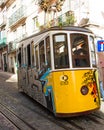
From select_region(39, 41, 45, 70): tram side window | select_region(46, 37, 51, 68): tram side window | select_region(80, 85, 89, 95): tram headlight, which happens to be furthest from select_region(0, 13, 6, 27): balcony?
select_region(80, 85, 89, 95): tram headlight

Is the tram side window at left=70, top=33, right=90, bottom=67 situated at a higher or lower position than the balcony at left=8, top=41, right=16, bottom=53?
lower

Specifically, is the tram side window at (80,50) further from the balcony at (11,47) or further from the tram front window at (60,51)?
the balcony at (11,47)

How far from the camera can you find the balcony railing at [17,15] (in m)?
30.4

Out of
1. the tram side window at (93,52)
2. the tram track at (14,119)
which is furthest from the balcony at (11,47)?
the tram side window at (93,52)

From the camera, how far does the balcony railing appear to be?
30.4 meters

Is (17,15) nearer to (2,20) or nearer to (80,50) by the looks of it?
(2,20)

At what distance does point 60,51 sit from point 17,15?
2436cm

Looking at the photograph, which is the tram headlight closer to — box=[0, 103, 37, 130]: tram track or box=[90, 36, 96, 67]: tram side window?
box=[90, 36, 96, 67]: tram side window

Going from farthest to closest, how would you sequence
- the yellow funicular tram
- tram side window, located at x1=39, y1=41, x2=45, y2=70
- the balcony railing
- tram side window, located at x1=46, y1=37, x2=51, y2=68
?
the balcony railing → tram side window, located at x1=39, y1=41, x2=45, y2=70 → tram side window, located at x1=46, y1=37, x2=51, y2=68 → the yellow funicular tram

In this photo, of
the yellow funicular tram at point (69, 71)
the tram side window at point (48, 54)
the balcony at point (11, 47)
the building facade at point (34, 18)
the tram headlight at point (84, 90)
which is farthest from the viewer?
the balcony at point (11, 47)

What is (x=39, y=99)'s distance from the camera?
10.7 meters

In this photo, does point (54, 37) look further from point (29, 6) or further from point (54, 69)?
point (29, 6)

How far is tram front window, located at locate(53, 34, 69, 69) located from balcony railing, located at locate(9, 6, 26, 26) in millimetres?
21592

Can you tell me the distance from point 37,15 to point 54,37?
18.5 meters
